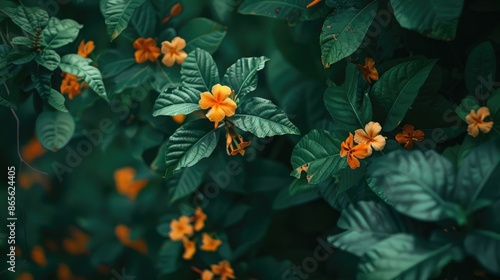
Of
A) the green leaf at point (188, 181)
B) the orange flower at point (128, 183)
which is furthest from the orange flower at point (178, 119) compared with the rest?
the orange flower at point (128, 183)

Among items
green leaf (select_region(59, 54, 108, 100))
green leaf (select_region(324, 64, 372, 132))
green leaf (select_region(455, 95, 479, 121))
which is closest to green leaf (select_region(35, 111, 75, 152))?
green leaf (select_region(59, 54, 108, 100))

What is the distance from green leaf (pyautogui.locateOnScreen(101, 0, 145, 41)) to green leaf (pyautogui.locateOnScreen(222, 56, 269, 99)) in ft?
0.80

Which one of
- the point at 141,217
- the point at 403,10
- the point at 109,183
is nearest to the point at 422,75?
the point at 403,10

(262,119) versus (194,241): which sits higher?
(262,119)

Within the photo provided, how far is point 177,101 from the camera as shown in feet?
3.79

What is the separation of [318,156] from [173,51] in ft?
1.44

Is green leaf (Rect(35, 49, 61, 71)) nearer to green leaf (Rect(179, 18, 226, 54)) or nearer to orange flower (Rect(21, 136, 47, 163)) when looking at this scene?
green leaf (Rect(179, 18, 226, 54))

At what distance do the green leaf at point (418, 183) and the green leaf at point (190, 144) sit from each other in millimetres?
347

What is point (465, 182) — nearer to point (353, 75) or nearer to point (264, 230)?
point (353, 75)

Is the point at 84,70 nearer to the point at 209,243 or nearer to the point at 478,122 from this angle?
the point at 209,243

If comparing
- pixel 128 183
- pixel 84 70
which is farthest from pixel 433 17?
pixel 128 183

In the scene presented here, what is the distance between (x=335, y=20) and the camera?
1.14 metres

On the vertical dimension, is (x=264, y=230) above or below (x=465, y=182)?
below

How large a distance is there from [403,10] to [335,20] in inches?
6.0
